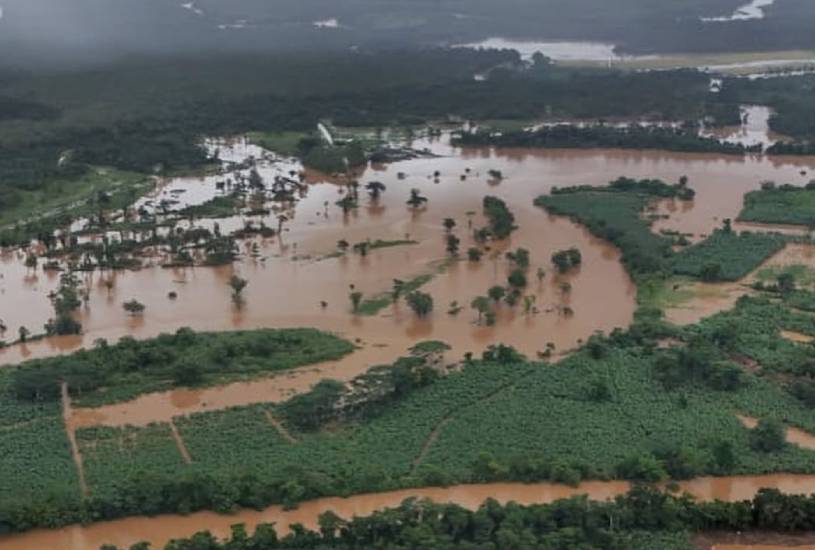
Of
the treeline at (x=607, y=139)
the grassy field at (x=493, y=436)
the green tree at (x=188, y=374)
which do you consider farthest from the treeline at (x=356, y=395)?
the treeline at (x=607, y=139)

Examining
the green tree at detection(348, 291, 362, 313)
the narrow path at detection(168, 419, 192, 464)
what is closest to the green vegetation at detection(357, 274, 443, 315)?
the green tree at detection(348, 291, 362, 313)

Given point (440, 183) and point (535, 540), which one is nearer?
point (535, 540)

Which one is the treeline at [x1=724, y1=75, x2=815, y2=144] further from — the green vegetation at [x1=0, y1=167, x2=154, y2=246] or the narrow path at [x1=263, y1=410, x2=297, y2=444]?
the narrow path at [x1=263, y1=410, x2=297, y2=444]

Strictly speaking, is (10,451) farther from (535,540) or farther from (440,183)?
(440,183)

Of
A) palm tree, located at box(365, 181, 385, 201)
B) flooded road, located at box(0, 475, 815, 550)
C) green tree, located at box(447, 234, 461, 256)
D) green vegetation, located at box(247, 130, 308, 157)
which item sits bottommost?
flooded road, located at box(0, 475, 815, 550)

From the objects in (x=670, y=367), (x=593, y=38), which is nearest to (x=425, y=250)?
(x=670, y=367)
